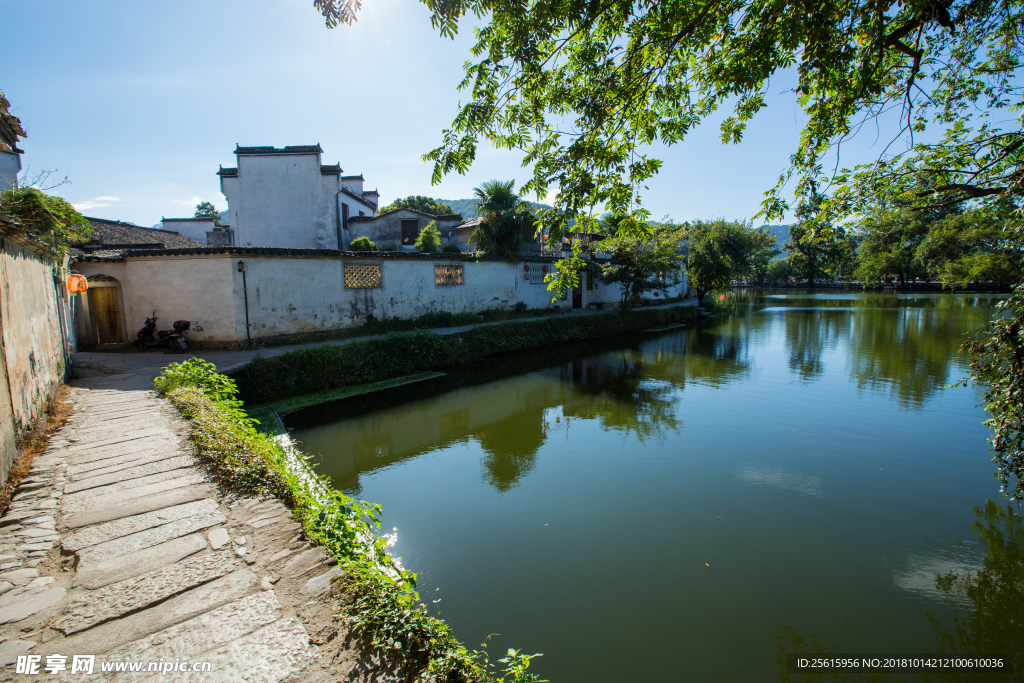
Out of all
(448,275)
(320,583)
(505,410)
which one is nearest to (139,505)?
(320,583)

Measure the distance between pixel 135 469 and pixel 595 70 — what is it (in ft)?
18.0

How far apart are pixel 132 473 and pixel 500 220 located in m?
16.2

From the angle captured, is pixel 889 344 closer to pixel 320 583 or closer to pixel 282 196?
pixel 320 583

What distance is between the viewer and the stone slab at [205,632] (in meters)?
2.16

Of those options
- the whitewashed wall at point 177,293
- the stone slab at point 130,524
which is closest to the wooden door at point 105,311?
the whitewashed wall at point 177,293

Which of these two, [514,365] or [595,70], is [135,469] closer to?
A: [595,70]

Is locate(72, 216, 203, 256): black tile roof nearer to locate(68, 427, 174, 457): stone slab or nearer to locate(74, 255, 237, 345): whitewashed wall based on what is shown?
locate(74, 255, 237, 345): whitewashed wall

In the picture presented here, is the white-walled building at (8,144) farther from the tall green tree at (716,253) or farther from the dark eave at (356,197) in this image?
the tall green tree at (716,253)

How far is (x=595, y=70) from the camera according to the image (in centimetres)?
405

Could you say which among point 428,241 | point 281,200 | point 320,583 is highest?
point 281,200

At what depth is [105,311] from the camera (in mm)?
11250

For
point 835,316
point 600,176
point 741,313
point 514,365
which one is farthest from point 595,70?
point 741,313

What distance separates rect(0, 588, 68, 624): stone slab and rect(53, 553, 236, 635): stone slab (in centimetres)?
12

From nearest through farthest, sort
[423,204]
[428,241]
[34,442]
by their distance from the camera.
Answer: [34,442], [428,241], [423,204]
